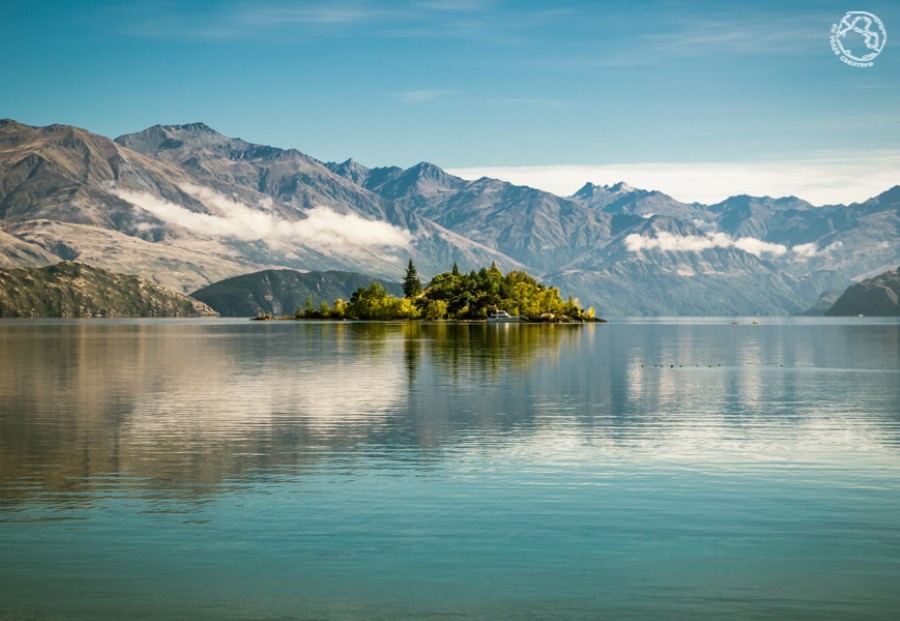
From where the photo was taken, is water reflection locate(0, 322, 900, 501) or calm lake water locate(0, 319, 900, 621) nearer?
calm lake water locate(0, 319, 900, 621)

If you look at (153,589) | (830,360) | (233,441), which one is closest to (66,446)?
(233,441)

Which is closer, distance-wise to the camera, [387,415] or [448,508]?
[448,508]

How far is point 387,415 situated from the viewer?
77938 mm

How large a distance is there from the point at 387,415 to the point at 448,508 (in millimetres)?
36696

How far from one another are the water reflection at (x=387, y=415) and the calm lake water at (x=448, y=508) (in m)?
0.41

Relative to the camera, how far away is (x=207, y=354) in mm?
180875

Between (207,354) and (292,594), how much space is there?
15659 centimetres

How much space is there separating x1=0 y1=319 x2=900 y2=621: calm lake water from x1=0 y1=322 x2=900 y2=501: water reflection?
0.41 metres

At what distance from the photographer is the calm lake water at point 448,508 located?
2969 centimetres

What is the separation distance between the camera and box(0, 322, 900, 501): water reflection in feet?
A: 180

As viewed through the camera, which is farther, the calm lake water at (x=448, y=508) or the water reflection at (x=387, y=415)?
the water reflection at (x=387, y=415)

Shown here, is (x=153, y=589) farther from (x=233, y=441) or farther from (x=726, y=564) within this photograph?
(x=233, y=441)

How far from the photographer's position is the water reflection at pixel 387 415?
55.0 m

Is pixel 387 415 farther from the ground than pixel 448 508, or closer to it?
farther from the ground
